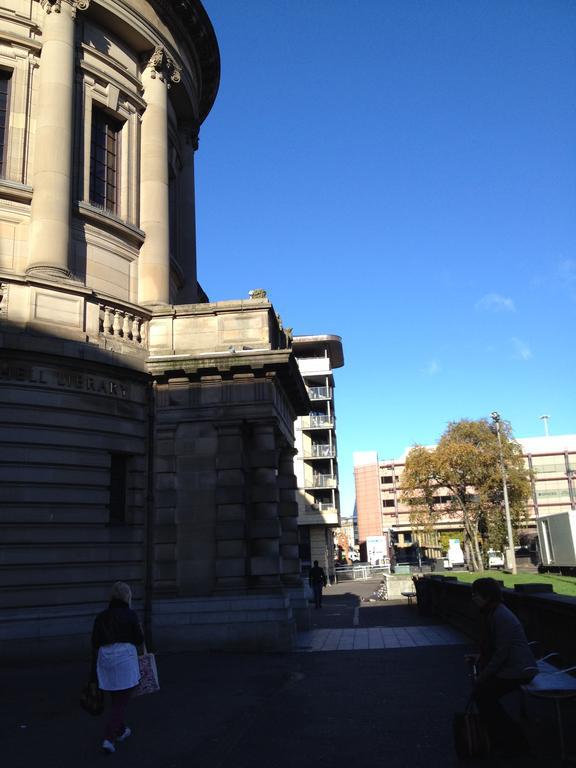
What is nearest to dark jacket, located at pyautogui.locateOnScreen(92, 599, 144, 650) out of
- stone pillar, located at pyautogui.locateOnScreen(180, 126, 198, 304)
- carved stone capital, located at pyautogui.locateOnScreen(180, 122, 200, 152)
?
stone pillar, located at pyautogui.locateOnScreen(180, 126, 198, 304)

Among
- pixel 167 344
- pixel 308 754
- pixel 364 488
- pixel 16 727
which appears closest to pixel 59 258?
pixel 167 344

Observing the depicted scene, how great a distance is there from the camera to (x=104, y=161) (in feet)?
66.1

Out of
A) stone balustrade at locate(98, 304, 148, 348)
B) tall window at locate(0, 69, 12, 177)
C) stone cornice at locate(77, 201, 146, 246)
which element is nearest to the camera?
stone balustrade at locate(98, 304, 148, 348)

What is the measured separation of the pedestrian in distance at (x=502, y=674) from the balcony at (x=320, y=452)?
59.1 metres

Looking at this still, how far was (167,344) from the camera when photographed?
1792 cm

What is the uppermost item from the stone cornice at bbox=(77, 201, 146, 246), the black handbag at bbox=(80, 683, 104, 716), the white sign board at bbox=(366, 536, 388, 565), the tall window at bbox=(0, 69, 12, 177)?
the tall window at bbox=(0, 69, 12, 177)

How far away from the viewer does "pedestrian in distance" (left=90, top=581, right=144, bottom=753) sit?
286 inches

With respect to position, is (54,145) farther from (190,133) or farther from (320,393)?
(320,393)

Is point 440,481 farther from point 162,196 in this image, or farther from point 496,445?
point 162,196

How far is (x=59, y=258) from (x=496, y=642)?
13808 mm

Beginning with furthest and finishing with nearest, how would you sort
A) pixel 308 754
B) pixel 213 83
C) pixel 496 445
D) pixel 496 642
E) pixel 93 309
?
pixel 496 445 → pixel 213 83 → pixel 93 309 → pixel 308 754 → pixel 496 642

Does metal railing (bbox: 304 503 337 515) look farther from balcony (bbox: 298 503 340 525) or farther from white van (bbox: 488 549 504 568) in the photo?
white van (bbox: 488 549 504 568)

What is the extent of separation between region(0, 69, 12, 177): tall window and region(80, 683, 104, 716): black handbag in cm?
1429

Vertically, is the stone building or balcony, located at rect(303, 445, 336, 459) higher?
balcony, located at rect(303, 445, 336, 459)
